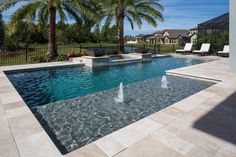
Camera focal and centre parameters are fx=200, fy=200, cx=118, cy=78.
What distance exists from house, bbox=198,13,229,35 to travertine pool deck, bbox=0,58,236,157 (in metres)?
17.8

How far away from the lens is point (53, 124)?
4.34 metres

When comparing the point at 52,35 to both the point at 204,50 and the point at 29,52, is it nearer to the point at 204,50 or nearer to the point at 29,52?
the point at 29,52

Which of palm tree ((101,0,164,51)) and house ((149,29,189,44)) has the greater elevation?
house ((149,29,189,44))

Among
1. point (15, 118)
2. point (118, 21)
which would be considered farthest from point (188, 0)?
point (15, 118)

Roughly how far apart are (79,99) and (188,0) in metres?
20.3

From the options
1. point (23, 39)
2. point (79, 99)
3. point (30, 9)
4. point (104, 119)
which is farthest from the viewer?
point (23, 39)

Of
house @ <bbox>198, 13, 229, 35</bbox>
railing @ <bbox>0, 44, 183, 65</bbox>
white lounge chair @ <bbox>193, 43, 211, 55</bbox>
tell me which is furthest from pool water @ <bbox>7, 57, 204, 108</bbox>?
house @ <bbox>198, 13, 229, 35</bbox>

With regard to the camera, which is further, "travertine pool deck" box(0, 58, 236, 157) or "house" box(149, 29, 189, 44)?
"house" box(149, 29, 189, 44)

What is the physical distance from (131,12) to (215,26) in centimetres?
896

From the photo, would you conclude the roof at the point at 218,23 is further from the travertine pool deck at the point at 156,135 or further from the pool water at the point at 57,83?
the travertine pool deck at the point at 156,135

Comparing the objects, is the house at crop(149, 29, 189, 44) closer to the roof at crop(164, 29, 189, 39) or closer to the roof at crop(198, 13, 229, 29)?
the roof at crop(164, 29, 189, 39)

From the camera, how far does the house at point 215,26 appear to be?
788 inches

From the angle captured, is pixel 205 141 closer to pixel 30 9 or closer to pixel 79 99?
pixel 79 99

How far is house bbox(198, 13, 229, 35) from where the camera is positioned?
20.0 metres
